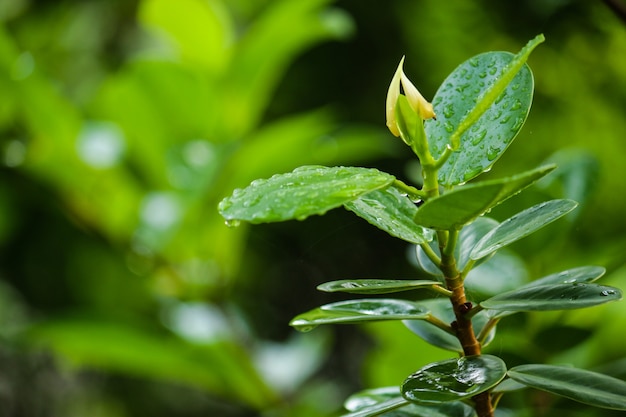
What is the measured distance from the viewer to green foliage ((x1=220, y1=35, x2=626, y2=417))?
0.26 meters

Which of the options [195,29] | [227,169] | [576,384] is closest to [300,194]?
[576,384]

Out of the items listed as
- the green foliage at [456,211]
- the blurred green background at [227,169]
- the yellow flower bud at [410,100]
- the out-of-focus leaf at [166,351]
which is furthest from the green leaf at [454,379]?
the out-of-focus leaf at [166,351]

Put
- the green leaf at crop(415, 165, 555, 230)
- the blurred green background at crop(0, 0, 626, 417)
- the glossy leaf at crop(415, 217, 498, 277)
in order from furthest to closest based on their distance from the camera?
the blurred green background at crop(0, 0, 626, 417)
the glossy leaf at crop(415, 217, 498, 277)
the green leaf at crop(415, 165, 555, 230)

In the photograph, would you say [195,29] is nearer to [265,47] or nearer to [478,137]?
[265,47]

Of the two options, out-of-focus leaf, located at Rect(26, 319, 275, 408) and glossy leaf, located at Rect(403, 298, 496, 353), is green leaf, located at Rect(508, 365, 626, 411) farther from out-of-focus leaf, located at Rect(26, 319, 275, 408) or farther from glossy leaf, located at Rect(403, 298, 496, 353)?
out-of-focus leaf, located at Rect(26, 319, 275, 408)

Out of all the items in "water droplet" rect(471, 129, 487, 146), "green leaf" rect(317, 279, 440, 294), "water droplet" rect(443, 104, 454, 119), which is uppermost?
"water droplet" rect(443, 104, 454, 119)

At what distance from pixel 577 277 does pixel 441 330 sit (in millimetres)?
81

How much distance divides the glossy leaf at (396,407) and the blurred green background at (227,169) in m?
0.20

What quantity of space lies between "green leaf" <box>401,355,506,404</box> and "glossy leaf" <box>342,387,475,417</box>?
0.02 meters

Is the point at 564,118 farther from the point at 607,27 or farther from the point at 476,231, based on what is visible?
the point at 476,231

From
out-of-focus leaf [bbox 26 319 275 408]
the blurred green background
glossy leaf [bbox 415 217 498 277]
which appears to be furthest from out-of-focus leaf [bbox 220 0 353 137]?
glossy leaf [bbox 415 217 498 277]

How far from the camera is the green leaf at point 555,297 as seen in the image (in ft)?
0.95

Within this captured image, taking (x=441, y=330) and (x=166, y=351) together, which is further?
(x=166, y=351)

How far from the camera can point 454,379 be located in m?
0.30
